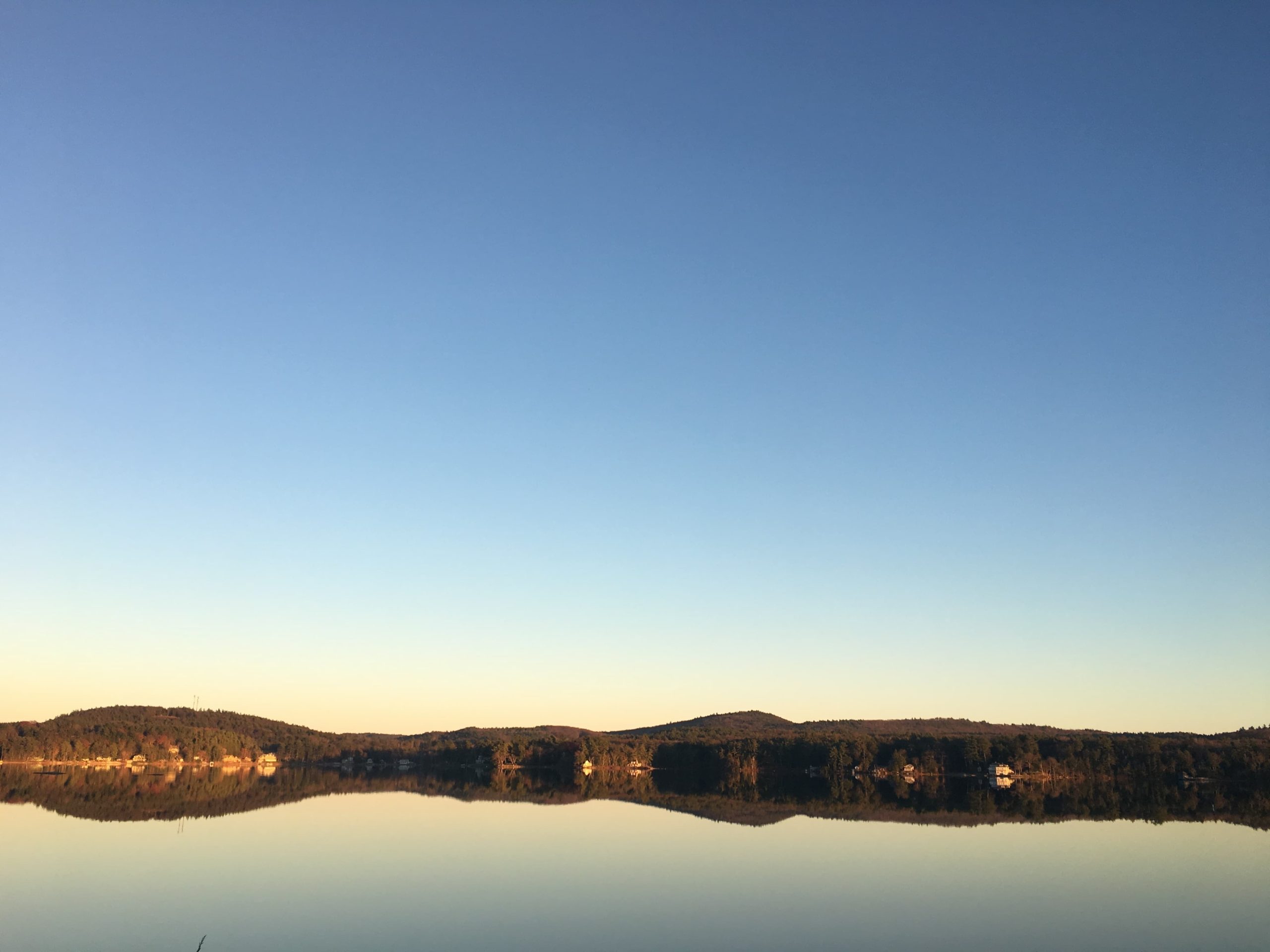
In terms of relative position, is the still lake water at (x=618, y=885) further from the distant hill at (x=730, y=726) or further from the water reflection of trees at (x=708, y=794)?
the distant hill at (x=730, y=726)

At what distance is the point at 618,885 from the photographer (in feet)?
79.5

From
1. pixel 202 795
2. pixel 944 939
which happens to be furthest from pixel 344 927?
pixel 202 795

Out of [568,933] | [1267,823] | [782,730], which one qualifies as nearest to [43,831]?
[568,933]

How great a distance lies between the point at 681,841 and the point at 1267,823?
2601 centimetres

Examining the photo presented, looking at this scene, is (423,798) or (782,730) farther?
(782,730)

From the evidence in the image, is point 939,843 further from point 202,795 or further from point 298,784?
point 298,784

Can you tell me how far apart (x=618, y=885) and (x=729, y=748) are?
8334cm

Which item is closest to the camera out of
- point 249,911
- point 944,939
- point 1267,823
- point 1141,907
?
point 944,939

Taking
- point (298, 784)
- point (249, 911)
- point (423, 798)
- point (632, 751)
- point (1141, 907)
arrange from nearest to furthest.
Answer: point (249, 911) < point (1141, 907) < point (423, 798) < point (298, 784) < point (632, 751)

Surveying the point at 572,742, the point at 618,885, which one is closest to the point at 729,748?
the point at 572,742

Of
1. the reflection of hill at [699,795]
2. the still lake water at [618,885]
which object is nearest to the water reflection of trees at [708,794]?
the reflection of hill at [699,795]

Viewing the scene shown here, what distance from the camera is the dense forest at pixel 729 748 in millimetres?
92812

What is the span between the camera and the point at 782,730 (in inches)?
6019

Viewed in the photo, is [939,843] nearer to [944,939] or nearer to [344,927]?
[944,939]
